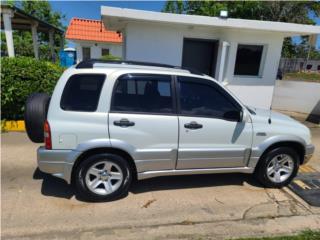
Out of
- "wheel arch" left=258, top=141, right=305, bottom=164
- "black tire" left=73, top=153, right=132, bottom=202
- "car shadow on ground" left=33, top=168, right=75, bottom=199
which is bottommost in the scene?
"car shadow on ground" left=33, top=168, right=75, bottom=199

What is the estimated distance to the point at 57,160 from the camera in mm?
3400

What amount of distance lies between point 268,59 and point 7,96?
311 inches

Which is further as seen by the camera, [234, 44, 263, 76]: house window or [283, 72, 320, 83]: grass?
[283, 72, 320, 83]: grass

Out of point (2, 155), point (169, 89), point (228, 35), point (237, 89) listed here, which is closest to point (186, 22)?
point (228, 35)

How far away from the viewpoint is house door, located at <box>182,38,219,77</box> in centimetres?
839

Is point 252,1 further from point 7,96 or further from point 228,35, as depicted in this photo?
point 7,96

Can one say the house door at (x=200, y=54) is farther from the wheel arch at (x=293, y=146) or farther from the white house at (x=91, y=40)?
the white house at (x=91, y=40)

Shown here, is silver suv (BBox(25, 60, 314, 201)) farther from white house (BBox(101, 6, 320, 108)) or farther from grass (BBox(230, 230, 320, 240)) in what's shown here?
white house (BBox(101, 6, 320, 108))

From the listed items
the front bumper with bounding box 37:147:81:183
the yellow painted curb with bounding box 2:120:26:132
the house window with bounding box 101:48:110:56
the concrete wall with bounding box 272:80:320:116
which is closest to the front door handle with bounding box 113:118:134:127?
the front bumper with bounding box 37:147:81:183

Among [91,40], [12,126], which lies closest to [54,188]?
[12,126]

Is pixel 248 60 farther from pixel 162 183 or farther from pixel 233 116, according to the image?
pixel 162 183

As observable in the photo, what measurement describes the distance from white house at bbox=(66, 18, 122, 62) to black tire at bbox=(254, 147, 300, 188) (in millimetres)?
17766

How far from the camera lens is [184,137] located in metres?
3.70

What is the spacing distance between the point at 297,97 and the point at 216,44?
4.00 meters
